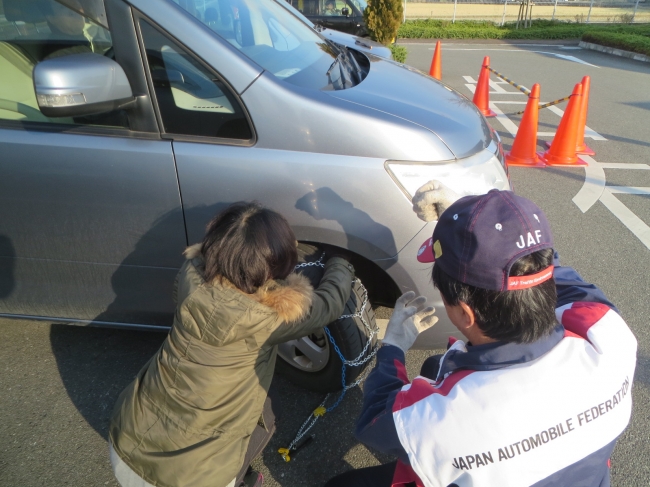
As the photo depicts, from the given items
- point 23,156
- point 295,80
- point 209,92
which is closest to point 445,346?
point 295,80

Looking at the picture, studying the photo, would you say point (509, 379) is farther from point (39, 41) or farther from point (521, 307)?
point (39, 41)

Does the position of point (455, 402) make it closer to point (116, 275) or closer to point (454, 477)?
point (454, 477)

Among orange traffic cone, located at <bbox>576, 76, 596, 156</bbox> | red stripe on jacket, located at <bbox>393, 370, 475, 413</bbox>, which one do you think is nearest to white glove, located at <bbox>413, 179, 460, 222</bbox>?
red stripe on jacket, located at <bbox>393, 370, 475, 413</bbox>

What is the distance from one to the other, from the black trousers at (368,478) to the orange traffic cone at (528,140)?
451cm

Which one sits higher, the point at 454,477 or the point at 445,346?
the point at 454,477

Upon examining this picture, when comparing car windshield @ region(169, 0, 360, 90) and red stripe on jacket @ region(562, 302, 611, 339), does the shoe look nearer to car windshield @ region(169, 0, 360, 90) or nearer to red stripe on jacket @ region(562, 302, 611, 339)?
red stripe on jacket @ region(562, 302, 611, 339)

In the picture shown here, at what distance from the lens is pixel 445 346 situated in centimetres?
240

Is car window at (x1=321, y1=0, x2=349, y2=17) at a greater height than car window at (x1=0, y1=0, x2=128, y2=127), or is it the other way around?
car window at (x1=321, y1=0, x2=349, y2=17)

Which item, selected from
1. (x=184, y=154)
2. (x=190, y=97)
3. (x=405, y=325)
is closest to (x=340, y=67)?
(x=190, y=97)

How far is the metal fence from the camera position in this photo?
22688 millimetres

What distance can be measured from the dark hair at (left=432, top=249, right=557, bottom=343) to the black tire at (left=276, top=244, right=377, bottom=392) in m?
0.94

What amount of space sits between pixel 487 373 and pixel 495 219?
357mm

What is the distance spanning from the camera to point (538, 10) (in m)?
26.2

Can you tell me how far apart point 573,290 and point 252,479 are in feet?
4.51
